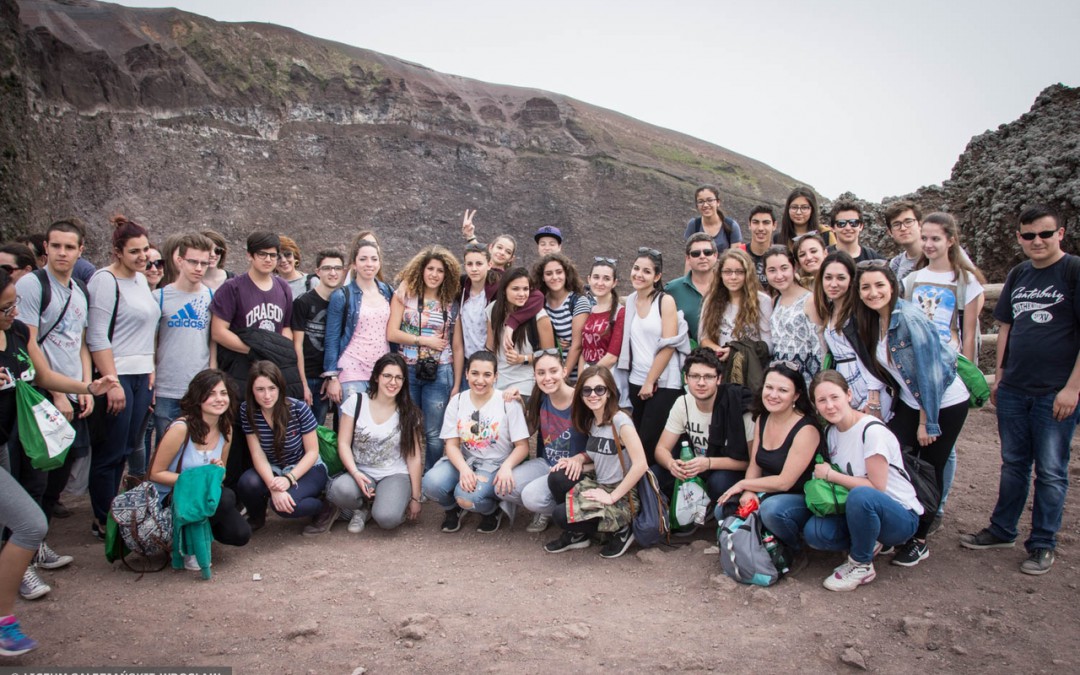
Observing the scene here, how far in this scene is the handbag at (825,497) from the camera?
343 cm

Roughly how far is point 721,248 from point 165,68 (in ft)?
89.4

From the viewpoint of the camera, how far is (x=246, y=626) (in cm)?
328

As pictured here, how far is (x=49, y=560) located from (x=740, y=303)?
4.45m

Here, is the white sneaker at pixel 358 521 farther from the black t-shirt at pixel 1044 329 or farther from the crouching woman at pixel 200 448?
the black t-shirt at pixel 1044 329

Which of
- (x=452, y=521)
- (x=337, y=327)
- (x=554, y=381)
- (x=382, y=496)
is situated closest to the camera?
(x=554, y=381)

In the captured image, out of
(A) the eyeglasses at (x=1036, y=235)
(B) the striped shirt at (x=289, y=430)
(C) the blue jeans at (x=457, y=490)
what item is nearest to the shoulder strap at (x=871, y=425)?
(A) the eyeglasses at (x=1036, y=235)

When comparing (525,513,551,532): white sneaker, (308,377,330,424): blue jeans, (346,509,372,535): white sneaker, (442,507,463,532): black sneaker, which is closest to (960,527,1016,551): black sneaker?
(525,513,551,532): white sneaker

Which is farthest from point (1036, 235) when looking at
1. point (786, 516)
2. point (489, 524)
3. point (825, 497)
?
point (489, 524)

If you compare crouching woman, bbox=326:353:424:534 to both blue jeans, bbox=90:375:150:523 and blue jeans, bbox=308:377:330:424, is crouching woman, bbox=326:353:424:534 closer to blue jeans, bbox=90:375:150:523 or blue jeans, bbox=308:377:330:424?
blue jeans, bbox=308:377:330:424

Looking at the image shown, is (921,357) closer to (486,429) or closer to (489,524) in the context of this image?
(486,429)

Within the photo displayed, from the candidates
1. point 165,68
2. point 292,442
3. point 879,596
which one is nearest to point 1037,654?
point 879,596

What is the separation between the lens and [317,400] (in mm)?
5281

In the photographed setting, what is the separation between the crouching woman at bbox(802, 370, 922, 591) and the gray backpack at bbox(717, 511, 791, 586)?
0.59ft

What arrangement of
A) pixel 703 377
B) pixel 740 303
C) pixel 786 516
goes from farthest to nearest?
1. pixel 740 303
2. pixel 703 377
3. pixel 786 516
